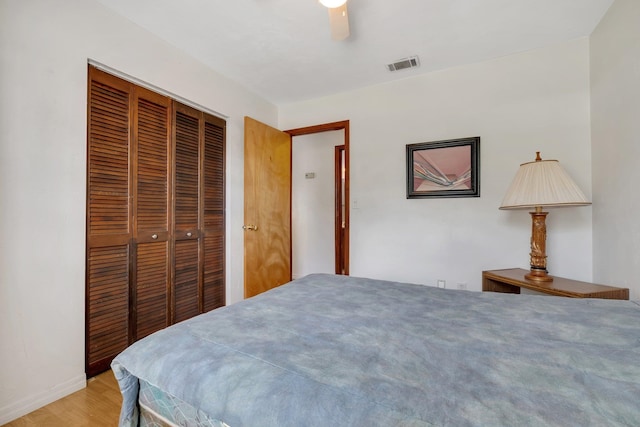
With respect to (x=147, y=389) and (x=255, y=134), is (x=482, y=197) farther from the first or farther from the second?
(x=147, y=389)

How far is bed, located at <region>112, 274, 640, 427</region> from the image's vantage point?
57 cm

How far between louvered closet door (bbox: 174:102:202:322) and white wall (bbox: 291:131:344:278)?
201 centimetres

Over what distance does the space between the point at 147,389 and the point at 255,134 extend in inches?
98.6

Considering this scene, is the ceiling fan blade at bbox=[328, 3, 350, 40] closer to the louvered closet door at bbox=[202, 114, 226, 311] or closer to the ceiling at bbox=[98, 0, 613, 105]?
the ceiling at bbox=[98, 0, 613, 105]

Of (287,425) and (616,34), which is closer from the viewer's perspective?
(287,425)

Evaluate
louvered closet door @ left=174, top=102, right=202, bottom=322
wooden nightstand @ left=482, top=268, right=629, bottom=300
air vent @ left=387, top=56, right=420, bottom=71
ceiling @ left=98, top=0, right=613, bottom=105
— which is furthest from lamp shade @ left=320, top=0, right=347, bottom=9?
wooden nightstand @ left=482, top=268, right=629, bottom=300

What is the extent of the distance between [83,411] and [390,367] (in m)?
1.84

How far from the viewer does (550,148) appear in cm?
236

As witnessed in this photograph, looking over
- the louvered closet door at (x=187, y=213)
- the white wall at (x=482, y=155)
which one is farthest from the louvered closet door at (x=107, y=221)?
the white wall at (x=482, y=155)

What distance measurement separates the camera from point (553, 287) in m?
1.79

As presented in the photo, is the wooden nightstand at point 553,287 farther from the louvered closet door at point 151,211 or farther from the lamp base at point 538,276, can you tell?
the louvered closet door at point 151,211

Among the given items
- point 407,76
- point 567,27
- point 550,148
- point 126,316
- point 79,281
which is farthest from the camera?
point 407,76

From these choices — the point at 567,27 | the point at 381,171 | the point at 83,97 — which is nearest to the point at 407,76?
the point at 381,171

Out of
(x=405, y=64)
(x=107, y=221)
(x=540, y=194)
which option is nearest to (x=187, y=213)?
(x=107, y=221)
